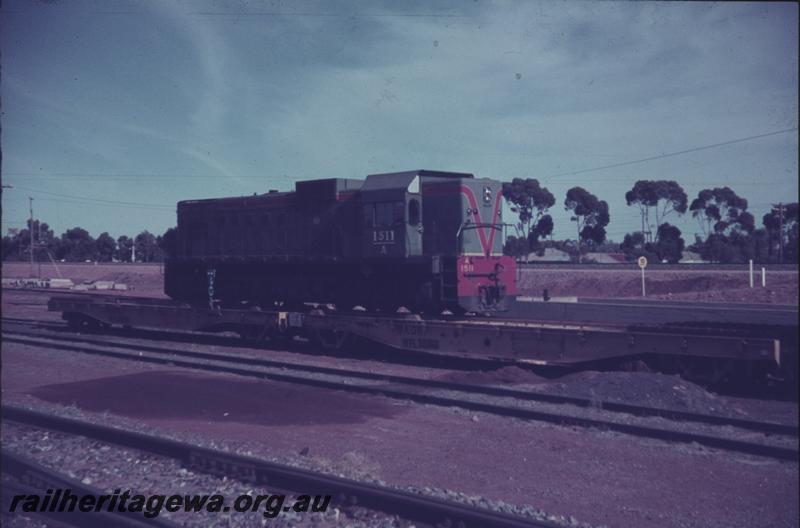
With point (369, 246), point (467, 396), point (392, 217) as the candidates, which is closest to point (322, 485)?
point (467, 396)

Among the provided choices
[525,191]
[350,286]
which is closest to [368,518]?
[350,286]

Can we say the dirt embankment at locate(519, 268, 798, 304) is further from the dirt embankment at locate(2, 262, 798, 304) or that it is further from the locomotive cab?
the locomotive cab

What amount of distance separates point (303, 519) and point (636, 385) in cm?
659

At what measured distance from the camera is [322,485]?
5.75 meters

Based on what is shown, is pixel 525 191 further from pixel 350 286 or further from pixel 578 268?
pixel 578 268

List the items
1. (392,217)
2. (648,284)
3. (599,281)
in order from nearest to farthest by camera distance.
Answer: (392,217)
(648,284)
(599,281)

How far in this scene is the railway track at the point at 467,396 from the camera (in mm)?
7617

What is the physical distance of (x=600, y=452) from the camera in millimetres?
7328

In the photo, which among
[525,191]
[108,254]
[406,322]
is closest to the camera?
[406,322]

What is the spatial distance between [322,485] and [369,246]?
9858 mm

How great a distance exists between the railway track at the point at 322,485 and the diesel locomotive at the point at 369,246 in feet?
26.3

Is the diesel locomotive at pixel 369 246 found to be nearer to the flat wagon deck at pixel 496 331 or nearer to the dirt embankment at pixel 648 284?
the flat wagon deck at pixel 496 331

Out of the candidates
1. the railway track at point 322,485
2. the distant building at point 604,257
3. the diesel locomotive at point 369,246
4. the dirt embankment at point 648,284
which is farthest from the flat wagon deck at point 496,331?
the distant building at point 604,257

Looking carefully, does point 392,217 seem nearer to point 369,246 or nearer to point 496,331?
point 369,246
